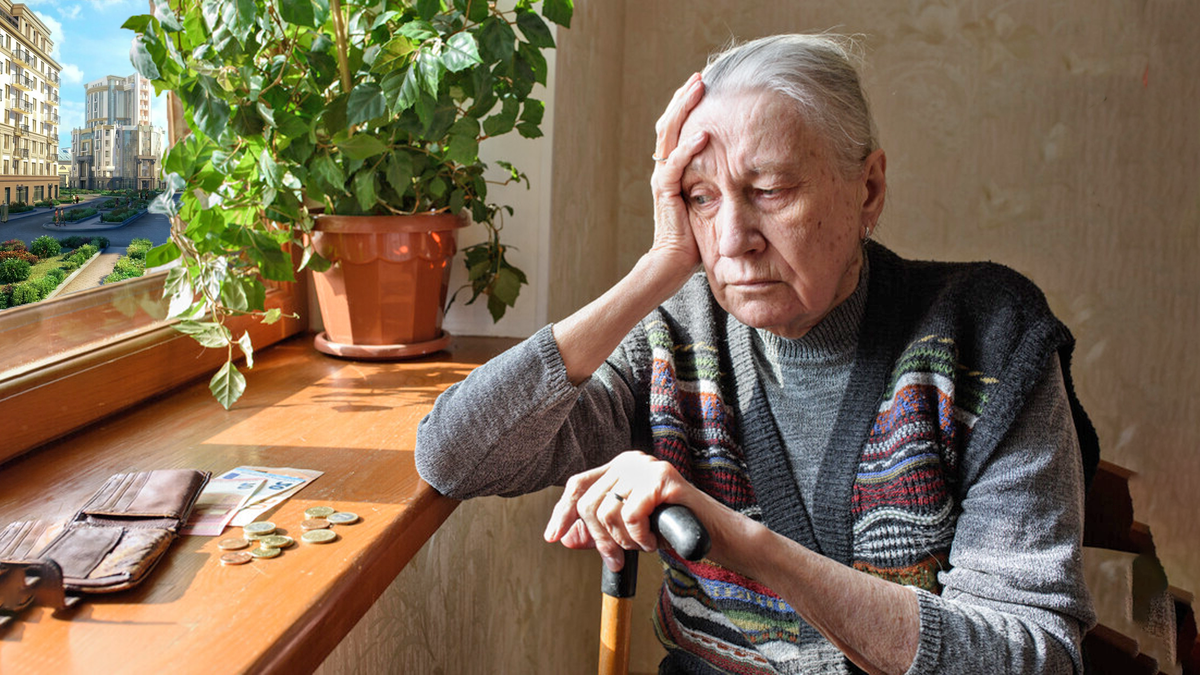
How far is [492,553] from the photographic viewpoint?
1.83m

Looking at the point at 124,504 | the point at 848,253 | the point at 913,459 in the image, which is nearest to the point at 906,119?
the point at 848,253

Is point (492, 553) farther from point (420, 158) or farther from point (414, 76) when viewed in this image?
point (414, 76)

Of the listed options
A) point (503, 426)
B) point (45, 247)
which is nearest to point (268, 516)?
point (503, 426)

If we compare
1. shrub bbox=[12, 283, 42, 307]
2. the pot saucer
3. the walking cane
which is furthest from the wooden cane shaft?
shrub bbox=[12, 283, 42, 307]

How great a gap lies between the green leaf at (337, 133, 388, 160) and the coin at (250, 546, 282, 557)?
689mm

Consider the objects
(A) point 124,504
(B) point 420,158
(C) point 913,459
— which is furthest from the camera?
(B) point 420,158

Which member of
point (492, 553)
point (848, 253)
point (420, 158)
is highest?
point (420, 158)

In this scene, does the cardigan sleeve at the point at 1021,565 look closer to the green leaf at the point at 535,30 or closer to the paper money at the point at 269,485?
the paper money at the point at 269,485

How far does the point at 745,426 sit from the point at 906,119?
1.18 metres

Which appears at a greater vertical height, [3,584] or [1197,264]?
[1197,264]

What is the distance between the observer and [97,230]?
1.30 meters

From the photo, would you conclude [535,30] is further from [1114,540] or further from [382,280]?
[1114,540]

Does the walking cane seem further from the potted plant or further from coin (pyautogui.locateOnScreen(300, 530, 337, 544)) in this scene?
the potted plant

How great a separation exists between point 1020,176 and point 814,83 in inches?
46.6
